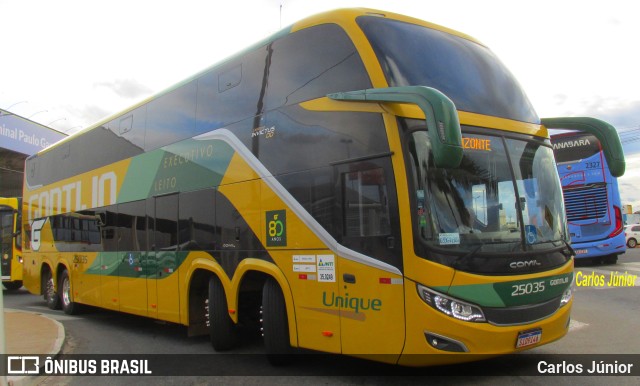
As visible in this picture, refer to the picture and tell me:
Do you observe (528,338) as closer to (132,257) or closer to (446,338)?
(446,338)

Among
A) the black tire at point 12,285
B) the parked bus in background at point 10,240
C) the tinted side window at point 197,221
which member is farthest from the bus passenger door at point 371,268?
the black tire at point 12,285

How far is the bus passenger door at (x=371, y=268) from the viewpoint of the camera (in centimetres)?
487

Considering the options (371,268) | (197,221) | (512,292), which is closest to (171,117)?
(197,221)

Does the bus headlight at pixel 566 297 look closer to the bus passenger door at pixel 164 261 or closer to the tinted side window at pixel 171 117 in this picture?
the bus passenger door at pixel 164 261

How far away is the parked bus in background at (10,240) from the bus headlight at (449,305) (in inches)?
683

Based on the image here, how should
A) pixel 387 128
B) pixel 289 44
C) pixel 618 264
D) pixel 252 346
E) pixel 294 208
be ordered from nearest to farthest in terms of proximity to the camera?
1. pixel 387 128
2. pixel 294 208
3. pixel 289 44
4. pixel 252 346
5. pixel 618 264

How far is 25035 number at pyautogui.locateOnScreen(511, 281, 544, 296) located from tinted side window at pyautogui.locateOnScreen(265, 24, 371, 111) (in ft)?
8.29

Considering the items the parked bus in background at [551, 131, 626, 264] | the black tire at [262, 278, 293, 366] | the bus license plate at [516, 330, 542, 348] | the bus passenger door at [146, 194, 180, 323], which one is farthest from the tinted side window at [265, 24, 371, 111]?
the parked bus in background at [551, 131, 626, 264]

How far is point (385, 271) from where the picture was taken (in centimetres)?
494

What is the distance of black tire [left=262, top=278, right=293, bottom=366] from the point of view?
612 centimetres

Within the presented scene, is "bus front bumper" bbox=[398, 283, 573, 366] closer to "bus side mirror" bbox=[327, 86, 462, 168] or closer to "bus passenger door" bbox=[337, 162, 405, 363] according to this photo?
"bus passenger door" bbox=[337, 162, 405, 363]

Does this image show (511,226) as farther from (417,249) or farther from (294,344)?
(294,344)

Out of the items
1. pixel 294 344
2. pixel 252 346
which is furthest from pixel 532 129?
pixel 252 346

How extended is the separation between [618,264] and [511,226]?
13871mm
